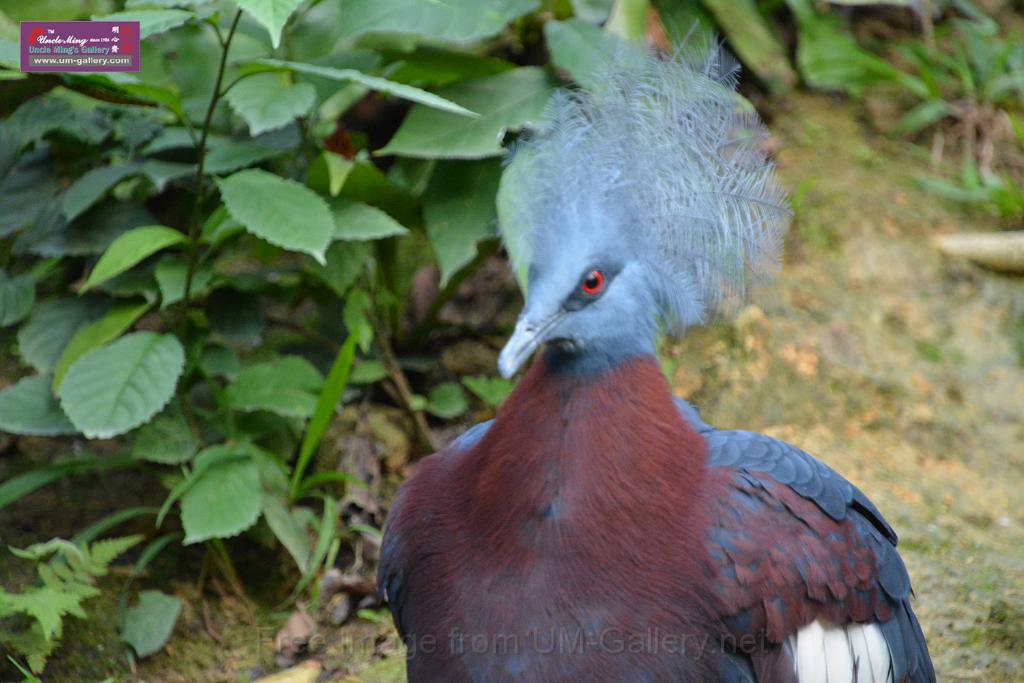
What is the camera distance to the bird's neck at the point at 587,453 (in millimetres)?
2209

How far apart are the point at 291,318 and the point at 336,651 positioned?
139 cm

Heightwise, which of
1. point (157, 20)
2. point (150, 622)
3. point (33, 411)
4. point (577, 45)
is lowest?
point (150, 622)

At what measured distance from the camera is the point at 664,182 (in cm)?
234

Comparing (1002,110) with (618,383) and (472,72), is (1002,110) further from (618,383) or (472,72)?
(618,383)

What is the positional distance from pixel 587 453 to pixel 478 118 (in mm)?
1674

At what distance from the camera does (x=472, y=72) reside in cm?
369

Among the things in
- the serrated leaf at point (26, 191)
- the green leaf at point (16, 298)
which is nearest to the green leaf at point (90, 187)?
the serrated leaf at point (26, 191)

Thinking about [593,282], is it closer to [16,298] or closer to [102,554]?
[102,554]

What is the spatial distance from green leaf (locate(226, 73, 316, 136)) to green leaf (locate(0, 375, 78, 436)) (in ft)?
3.23

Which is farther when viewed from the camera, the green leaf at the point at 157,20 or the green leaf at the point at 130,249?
the green leaf at the point at 130,249

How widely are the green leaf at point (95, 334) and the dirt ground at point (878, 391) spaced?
0.76m

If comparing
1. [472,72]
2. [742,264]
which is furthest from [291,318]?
[742,264]

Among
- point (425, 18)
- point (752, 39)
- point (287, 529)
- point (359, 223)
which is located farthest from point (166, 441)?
point (752, 39)

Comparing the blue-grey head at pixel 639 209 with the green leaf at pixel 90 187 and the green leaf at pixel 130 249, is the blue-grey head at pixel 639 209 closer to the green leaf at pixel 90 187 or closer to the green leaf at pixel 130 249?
the green leaf at pixel 130 249
